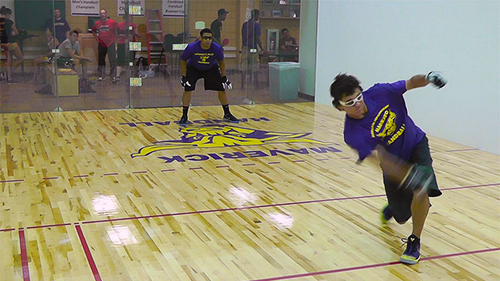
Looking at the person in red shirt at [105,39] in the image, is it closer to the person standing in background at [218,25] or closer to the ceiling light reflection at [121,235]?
the person standing in background at [218,25]

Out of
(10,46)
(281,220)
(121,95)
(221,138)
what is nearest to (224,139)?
(221,138)

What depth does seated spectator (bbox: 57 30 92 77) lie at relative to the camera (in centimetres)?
875

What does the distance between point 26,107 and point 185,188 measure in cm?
459

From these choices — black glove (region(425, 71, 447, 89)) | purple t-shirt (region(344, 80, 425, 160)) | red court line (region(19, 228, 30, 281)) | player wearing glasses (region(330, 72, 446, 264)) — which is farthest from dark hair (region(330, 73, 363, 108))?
red court line (region(19, 228, 30, 281))

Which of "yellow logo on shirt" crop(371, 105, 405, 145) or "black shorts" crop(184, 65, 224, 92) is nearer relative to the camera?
"yellow logo on shirt" crop(371, 105, 405, 145)

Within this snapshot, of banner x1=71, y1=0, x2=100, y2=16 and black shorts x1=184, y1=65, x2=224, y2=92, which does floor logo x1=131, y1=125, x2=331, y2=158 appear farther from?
banner x1=71, y1=0, x2=100, y2=16

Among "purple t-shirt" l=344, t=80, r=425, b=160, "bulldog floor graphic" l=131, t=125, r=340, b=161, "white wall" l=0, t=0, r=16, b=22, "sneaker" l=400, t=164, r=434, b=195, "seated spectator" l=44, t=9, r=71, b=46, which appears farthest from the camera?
"seated spectator" l=44, t=9, r=71, b=46

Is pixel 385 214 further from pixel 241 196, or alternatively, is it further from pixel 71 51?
pixel 71 51

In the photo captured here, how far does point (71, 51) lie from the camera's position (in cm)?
884

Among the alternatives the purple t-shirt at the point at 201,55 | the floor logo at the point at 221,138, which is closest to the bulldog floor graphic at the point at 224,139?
the floor logo at the point at 221,138

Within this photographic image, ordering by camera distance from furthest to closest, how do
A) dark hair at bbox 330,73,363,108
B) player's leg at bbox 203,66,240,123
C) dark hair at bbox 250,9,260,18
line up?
1. dark hair at bbox 250,9,260,18
2. player's leg at bbox 203,66,240,123
3. dark hair at bbox 330,73,363,108

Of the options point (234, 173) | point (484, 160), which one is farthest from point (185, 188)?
point (484, 160)

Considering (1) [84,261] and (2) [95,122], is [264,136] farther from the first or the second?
(1) [84,261]

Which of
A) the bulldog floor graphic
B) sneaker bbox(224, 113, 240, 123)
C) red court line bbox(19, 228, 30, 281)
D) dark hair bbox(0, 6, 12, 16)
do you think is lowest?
red court line bbox(19, 228, 30, 281)
